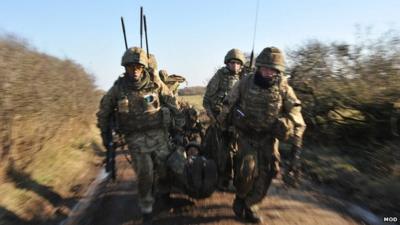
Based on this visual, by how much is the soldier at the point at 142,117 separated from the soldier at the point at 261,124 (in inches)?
40.7

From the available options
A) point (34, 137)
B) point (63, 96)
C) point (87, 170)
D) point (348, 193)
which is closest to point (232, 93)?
point (348, 193)

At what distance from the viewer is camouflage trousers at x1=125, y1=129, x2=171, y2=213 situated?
22.0 feet

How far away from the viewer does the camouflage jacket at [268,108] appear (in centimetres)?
627

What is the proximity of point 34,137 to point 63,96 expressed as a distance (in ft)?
10.5

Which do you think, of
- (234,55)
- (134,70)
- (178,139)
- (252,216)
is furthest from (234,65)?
(252,216)

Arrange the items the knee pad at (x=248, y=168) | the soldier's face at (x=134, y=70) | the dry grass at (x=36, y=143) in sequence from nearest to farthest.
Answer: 1. the knee pad at (x=248, y=168)
2. the soldier's face at (x=134, y=70)
3. the dry grass at (x=36, y=143)

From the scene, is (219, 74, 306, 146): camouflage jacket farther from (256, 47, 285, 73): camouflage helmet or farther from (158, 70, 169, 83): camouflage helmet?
(158, 70, 169, 83): camouflage helmet

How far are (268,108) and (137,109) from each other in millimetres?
1906

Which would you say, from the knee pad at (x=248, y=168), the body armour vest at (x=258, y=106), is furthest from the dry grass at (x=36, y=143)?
the body armour vest at (x=258, y=106)

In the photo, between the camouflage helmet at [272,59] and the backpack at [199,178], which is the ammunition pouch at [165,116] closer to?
the backpack at [199,178]

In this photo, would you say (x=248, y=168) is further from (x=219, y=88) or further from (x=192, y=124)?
(x=192, y=124)

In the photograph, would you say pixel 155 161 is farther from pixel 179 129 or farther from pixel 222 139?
pixel 222 139

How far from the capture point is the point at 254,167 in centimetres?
641

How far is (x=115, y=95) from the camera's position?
686 centimetres
